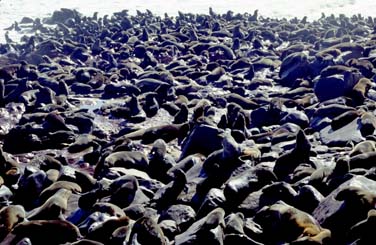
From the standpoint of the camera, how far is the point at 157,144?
11.2 m

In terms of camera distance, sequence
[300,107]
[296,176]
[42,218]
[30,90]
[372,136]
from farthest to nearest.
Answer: [30,90] < [300,107] < [372,136] < [296,176] < [42,218]

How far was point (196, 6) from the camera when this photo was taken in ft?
135

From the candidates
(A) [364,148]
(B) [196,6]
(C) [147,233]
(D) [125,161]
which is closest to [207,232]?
(C) [147,233]

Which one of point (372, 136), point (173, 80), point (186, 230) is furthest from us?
point (173, 80)

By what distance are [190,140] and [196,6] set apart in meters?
31.4

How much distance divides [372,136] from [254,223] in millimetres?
4201

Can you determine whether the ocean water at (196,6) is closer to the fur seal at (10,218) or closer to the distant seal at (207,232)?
the fur seal at (10,218)

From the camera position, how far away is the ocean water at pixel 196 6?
37.9 m

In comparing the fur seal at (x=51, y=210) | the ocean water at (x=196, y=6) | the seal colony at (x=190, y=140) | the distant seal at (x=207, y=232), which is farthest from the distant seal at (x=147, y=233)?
the ocean water at (x=196, y=6)

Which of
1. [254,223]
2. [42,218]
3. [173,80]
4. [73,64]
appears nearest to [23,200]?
[42,218]

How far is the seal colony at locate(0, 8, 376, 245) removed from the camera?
719cm

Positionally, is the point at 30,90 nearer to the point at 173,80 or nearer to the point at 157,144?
the point at 173,80

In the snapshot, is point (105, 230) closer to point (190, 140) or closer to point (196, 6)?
point (190, 140)

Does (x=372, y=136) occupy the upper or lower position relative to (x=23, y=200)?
upper
